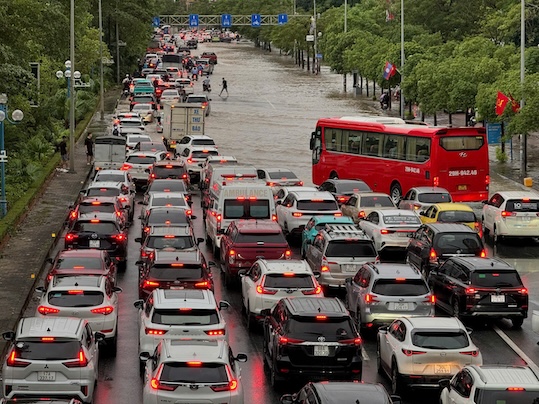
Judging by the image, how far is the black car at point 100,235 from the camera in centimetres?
3416

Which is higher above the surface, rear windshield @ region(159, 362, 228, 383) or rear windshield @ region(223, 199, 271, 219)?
rear windshield @ region(223, 199, 271, 219)

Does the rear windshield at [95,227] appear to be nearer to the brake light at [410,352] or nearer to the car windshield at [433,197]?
the car windshield at [433,197]

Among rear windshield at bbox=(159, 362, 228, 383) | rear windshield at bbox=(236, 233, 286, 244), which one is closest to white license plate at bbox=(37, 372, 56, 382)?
rear windshield at bbox=(159, 362, 228, 383)

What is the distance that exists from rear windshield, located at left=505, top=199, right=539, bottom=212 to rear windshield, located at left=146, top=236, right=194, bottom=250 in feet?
37.9

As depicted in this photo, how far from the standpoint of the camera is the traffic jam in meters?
20.1

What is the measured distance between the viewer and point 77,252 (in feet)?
95.6

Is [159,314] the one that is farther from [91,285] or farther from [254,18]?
[254,18]

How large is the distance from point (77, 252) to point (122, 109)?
62.7 meters

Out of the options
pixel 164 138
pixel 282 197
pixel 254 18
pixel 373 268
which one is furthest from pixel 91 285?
pixel 254 18

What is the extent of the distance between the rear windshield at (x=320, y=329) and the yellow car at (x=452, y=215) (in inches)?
624

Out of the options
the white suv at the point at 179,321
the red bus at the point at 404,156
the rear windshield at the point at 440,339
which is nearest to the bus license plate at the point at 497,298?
the rear windshield at the point at 440,339

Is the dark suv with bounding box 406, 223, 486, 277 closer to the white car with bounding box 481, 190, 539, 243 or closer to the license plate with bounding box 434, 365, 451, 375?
the white car with bounding box 481, 190, 539, 243

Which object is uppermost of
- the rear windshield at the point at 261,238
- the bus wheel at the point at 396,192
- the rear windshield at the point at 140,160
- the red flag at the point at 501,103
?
the red flag at the point at 501,103

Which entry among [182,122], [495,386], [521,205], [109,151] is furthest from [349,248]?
[182,122]
